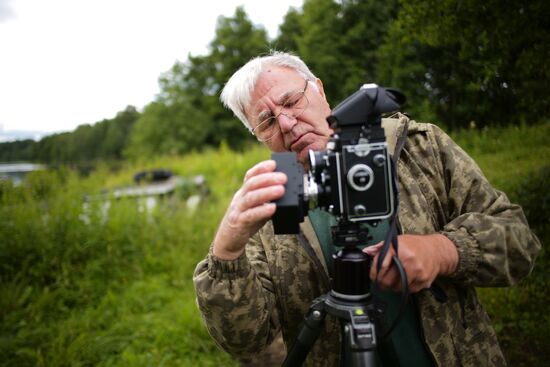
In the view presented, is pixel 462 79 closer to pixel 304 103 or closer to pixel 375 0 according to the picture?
pixel 304 103

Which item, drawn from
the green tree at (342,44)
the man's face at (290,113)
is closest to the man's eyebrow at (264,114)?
the man's face at (290,113)

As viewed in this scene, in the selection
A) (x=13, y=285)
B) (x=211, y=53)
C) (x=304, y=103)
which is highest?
(x=211, y=53)

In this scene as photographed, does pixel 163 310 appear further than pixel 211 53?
No

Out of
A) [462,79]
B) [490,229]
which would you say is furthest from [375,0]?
[490,229]

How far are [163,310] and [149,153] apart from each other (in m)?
30.8

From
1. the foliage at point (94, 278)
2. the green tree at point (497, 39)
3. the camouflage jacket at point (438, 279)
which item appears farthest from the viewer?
the foliage at point (94, 278)

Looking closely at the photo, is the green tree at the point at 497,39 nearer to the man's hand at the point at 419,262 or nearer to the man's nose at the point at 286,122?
the man's nose at the point at 286,122

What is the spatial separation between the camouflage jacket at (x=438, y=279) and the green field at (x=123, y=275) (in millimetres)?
1986

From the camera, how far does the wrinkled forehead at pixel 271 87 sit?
1.73 m

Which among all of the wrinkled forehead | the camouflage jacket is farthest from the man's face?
the camouflage jacket

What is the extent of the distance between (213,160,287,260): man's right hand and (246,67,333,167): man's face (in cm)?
65

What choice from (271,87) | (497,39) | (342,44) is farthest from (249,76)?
(342,44)

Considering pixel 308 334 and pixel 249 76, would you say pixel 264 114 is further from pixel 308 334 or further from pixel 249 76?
pixel 308 334

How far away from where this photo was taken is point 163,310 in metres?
4.18
